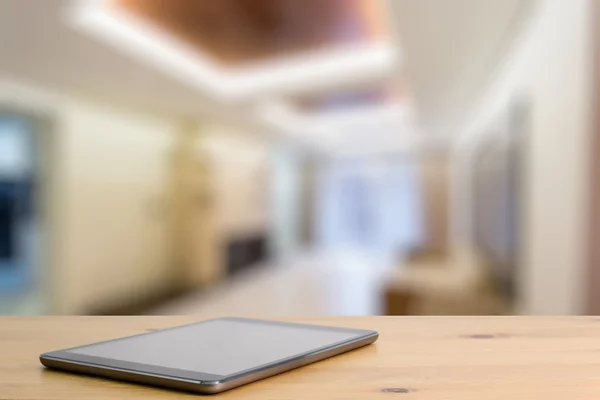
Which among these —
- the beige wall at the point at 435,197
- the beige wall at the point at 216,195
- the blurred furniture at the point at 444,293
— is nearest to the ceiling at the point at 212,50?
the beige wall at the point at 216,195

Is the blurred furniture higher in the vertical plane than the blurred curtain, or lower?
lower

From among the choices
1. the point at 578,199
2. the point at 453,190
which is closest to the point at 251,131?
the point at 453,190

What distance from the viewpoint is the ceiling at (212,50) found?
343cm

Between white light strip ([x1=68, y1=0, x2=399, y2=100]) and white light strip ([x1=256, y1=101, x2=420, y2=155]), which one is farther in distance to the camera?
white light strip ([x1=256, y1=101, x2=420, y2=155])

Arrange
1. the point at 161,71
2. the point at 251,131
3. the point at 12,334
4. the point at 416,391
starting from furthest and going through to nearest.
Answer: the point at 251,131
the point at 161,71
the point at 12,334
the point at 416,391

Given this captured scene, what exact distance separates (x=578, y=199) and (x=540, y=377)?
6.81ft

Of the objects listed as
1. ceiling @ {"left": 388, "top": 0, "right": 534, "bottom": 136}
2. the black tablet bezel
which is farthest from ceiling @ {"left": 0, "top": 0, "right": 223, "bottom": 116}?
the black tablet bezel

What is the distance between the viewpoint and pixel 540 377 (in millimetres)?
622

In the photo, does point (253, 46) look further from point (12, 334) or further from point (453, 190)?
point (453, 190)

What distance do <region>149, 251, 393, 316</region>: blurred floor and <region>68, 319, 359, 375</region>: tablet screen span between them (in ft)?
15.6

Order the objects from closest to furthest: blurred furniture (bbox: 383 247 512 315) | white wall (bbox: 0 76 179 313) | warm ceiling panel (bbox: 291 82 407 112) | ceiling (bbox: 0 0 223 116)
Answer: ceiling (bbox: 0 0 223 116) → blurred furniture (bbox: 383 247 512 315) → white wall (bbox: 0 76 179 313) → warm ceiling panel (bbox: 291 82 407 112)

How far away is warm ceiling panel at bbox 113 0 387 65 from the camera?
4.08 m

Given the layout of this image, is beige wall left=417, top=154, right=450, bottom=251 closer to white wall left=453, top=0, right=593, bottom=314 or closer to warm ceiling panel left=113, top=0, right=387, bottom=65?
warm ceiling panel left=113, top=0, right=387, bottom=65

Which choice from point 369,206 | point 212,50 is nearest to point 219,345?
point 212,50
